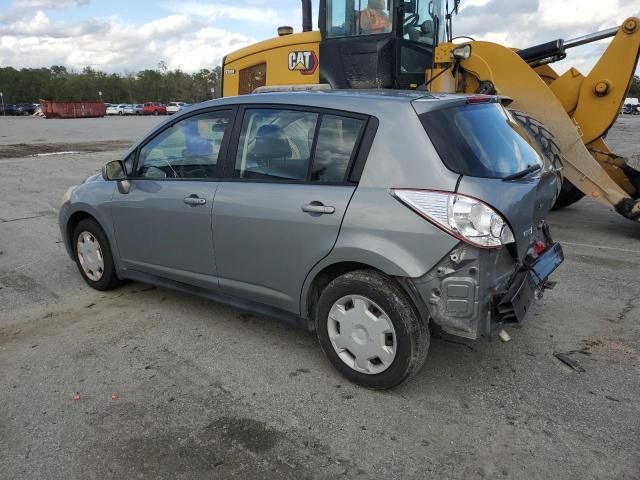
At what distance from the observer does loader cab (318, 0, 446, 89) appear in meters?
7.46

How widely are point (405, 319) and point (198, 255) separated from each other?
1722mm

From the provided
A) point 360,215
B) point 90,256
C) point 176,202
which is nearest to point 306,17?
point 90,256

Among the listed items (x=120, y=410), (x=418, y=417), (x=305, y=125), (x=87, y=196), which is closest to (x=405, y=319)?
(x=418, y=417)

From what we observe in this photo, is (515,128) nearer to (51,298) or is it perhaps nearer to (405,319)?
(405,319)

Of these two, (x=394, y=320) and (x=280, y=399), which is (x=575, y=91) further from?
(x=280, y=399)

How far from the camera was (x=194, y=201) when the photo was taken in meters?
3.87

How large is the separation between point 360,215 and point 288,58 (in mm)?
5987

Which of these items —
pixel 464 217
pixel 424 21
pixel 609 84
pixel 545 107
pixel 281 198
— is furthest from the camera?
pixel 424 21

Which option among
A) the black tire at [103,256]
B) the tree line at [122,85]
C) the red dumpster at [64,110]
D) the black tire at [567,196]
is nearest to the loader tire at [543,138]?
the black tire at [567,196]

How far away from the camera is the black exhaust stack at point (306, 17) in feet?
27.3

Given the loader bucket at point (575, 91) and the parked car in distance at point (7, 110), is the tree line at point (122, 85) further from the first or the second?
the loader bucket at point (575, 91)

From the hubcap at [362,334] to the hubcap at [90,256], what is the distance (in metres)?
2.56

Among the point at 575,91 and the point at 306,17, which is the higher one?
the point at 306,17

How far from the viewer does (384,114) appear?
316 cm
